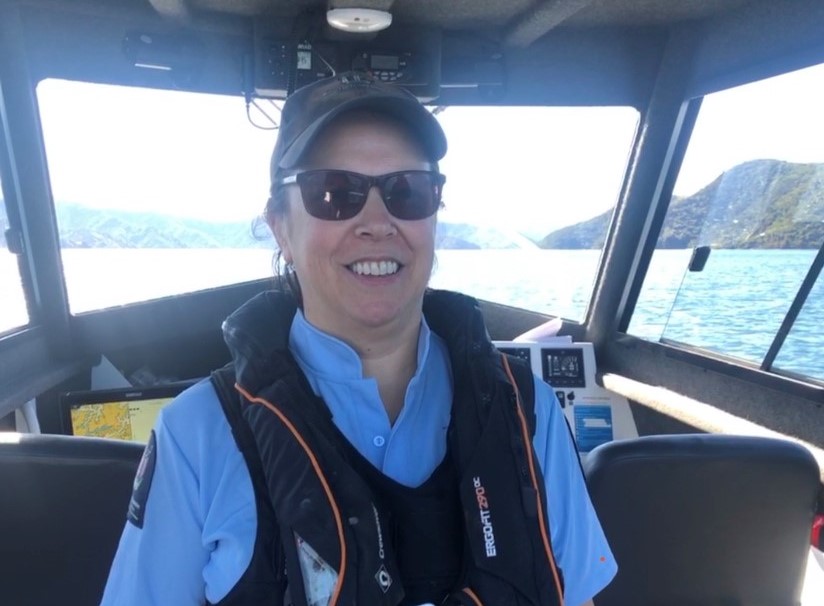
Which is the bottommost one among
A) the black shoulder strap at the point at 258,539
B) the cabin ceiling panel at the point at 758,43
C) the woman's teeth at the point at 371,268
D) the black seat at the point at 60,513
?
the black seat at the point at 60,513

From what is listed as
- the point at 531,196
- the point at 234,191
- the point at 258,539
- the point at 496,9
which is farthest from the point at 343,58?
the point at 258,539

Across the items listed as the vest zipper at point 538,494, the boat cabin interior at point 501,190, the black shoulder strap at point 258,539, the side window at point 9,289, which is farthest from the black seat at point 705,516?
the side window at point 9,289

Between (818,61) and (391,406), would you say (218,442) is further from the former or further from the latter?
(818,61)

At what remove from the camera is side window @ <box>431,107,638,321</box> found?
11.7ft

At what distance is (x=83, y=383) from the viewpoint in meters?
3.38

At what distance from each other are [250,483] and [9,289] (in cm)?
257

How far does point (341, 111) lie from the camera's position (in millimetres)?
1200

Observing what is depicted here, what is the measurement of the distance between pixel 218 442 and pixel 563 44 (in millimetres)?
2925

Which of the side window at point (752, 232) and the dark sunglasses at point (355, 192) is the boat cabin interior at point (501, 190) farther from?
the dark sunglasses at point (355, 192)

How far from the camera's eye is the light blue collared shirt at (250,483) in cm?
106

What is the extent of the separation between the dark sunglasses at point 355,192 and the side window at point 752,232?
2.03 m

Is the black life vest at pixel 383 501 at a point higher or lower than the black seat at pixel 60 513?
higher

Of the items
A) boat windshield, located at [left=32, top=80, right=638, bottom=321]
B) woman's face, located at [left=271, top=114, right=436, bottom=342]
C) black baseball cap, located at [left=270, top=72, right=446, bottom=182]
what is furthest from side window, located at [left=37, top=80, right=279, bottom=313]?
woman's face, located at [left=271, top=114, right=436, bottom=342]

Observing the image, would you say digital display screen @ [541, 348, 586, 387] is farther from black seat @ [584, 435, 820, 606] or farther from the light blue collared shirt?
the light blue collared shirt
